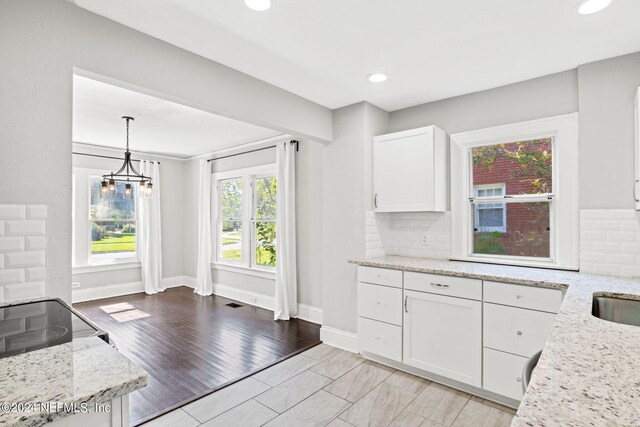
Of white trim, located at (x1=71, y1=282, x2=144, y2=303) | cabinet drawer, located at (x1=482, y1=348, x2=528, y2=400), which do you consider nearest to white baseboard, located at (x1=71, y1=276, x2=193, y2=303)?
white trim, located at (x1=71, y1=282, x2=144, y2=303)

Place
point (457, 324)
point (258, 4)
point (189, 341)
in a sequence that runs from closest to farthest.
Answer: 1. point (258, 4)
2. point (457, 324)
3. point (189, 341)

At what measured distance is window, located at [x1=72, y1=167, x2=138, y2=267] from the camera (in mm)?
5473

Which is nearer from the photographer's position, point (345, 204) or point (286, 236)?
point (345, 204)

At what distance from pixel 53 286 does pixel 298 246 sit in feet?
10.5

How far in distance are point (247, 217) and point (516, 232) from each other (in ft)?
12.7

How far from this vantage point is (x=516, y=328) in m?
2.37

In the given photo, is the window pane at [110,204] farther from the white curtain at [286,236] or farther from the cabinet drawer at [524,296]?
the cabinet drawer at [524,296]

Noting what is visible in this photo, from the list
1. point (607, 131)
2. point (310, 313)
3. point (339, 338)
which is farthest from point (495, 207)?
point (310, 313)

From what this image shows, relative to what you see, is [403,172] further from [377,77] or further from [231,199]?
[231,199]

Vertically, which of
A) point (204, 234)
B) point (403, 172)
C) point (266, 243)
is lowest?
point (266, 243)

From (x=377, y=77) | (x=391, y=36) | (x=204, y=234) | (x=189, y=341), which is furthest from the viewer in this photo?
(x=204, y=234)

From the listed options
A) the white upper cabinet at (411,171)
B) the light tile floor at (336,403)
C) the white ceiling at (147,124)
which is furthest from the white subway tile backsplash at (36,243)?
the white upper cabinet at (411,171)

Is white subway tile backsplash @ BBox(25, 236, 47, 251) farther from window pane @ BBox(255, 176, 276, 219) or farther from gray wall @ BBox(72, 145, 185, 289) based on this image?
gray wall @ BBox(72, 145, 185, 289)

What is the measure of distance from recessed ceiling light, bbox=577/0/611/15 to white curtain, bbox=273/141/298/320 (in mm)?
3321
